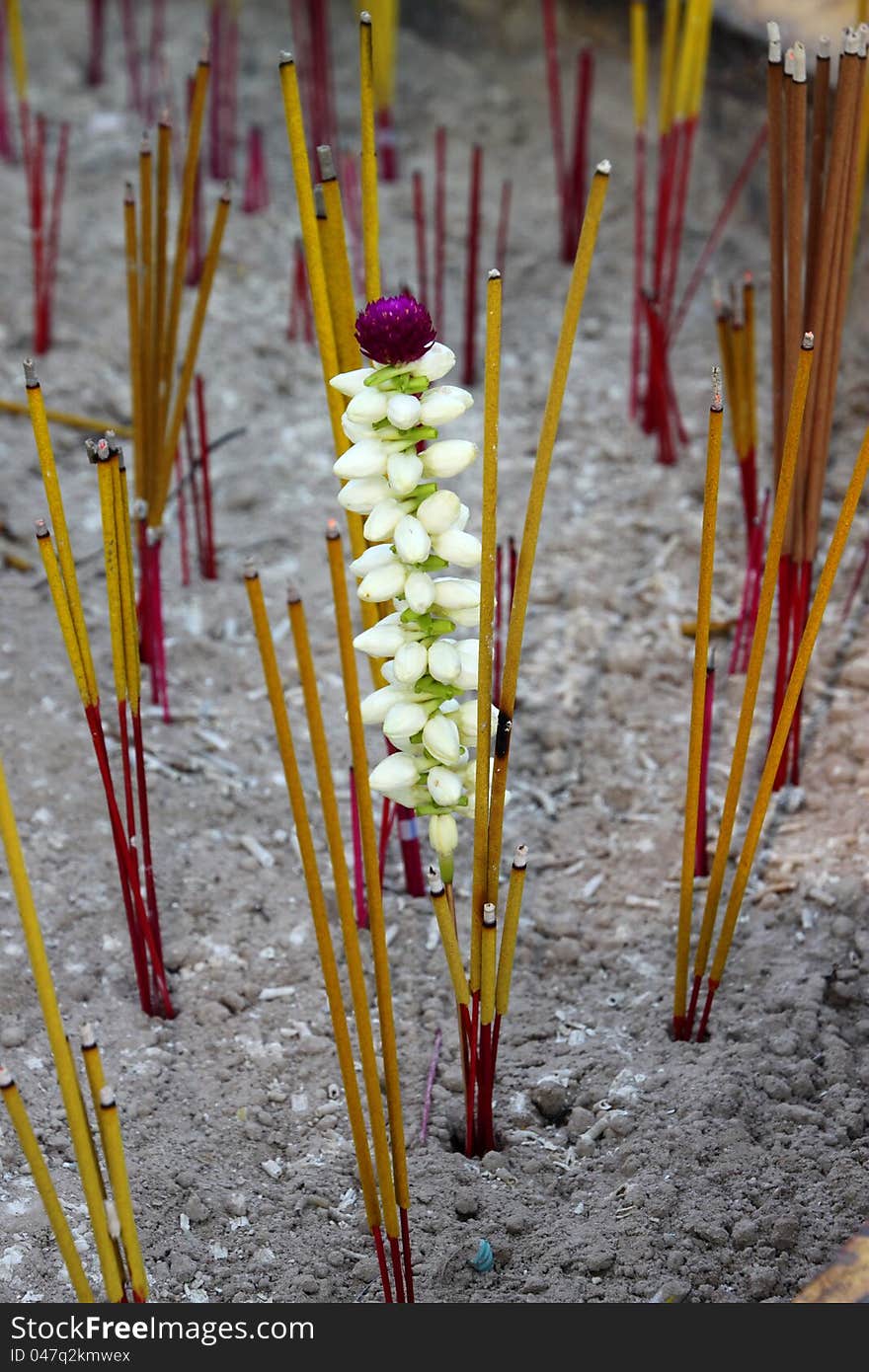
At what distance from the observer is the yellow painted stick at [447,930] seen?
94cm

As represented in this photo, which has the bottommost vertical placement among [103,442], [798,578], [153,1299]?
[153,1299]

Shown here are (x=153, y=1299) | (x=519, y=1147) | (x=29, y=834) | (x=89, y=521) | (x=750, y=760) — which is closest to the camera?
(x=153, y=1299)

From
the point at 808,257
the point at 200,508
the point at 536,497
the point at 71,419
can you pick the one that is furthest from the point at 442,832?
the point at 71,419

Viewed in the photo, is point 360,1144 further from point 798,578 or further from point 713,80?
point 713,80

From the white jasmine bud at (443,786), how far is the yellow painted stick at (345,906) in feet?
0.37

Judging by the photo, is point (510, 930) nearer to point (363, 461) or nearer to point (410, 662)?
point (410, 662)

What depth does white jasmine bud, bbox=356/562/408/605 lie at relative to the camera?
925mm

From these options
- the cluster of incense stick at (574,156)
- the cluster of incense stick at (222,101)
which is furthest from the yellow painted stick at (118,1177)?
the cluster of incense stick at (222,101)

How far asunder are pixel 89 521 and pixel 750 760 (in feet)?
3.04

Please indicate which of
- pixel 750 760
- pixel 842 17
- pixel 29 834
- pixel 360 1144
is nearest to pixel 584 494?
pixel 750 760

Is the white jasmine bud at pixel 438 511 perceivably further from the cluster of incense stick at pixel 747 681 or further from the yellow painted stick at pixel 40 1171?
the yellow painted stick at pixel 40 1171

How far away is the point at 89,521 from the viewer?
192 centimetres

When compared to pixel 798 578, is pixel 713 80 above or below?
above

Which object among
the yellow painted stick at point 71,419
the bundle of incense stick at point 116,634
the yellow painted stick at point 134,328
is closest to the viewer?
the bundle of incense stick at point 116,634
